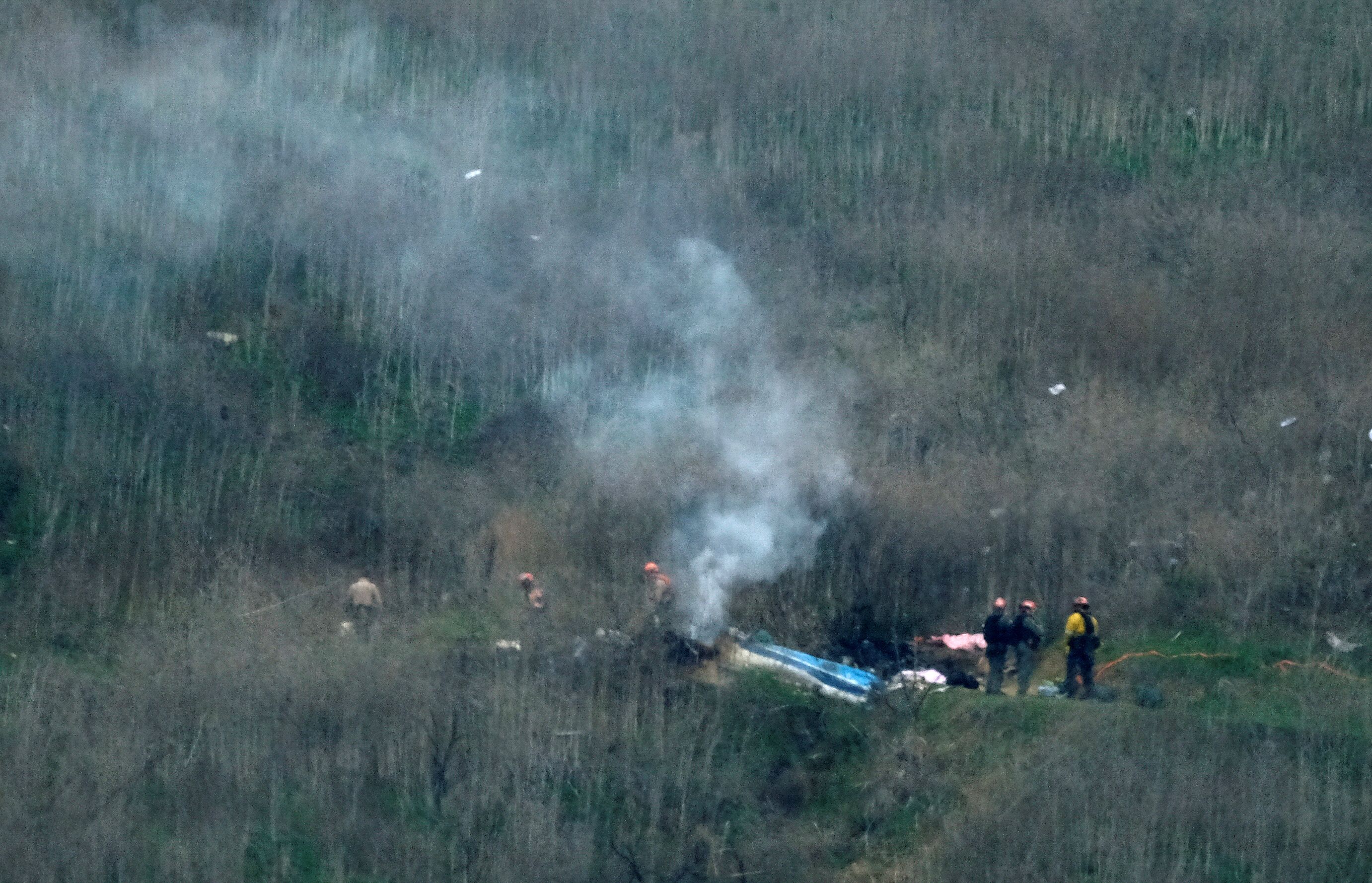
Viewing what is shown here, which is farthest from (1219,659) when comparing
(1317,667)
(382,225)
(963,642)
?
(382,225)

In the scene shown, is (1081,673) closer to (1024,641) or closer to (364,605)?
(1024,641)

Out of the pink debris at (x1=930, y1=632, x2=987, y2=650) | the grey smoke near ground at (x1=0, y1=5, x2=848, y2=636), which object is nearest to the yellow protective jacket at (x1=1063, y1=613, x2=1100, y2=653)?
the pink debris at (x1=930, y1=632, x2=987, y2=650)

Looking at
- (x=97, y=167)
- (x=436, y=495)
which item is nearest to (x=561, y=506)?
(x=436, y=495)

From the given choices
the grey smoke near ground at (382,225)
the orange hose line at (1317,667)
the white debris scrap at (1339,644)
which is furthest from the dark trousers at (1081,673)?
the grey smoke near ground at (382,225)

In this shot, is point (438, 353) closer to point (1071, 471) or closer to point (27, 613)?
point (27, 613)

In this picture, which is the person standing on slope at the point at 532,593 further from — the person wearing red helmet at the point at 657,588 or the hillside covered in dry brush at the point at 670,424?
the person wearing red helmet at the point at 657,588

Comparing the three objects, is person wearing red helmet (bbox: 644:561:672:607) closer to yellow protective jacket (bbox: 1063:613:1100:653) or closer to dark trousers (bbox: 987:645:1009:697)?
dark trousers (bbox: 987:645:1009:697)
